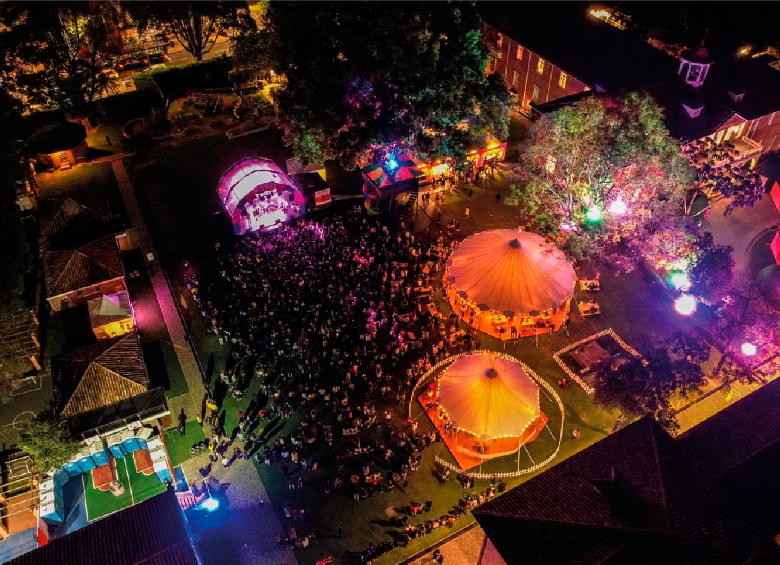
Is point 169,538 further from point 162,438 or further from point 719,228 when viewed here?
point 719,228

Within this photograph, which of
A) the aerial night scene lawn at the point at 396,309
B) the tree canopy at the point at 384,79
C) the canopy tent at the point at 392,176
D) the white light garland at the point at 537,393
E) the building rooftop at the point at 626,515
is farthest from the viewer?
the canopy tent at the point at 392,176

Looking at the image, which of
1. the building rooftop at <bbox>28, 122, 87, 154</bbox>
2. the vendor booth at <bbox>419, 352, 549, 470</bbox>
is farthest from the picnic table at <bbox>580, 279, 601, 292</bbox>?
the building rooftop at <bbox>28, 122, 87, 154</bbox>

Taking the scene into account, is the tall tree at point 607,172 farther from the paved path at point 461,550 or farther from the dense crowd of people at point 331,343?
the paved path at point 461,550

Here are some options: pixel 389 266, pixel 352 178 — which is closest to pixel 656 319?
pixel 389 266

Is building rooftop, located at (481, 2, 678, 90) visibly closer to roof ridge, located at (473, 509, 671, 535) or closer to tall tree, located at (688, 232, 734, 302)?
tall tree, located at (688, 232, 734, 302)

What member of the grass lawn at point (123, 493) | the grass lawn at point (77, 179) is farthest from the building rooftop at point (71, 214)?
the grass lawn at point (123, 493)
